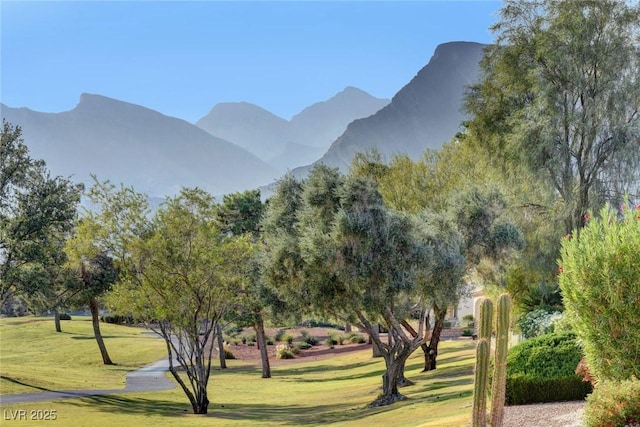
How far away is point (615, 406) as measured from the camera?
34.6ft

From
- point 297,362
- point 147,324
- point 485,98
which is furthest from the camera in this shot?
point 297,362

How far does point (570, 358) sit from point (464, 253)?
13011mm

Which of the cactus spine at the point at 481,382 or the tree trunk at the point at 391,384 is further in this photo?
the tree trunk at the point at 391,384

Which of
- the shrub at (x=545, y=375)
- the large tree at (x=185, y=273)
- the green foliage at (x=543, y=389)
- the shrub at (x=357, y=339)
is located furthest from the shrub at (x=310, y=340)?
the green foliage at (x=543, y=389)

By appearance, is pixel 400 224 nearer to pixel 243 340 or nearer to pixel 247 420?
pixel 247 420

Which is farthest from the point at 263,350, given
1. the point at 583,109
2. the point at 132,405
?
the point at 583,109

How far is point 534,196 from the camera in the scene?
3575 cm

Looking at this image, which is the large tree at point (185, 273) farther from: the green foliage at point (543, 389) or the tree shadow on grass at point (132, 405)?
the green foliage at point (543, 389)

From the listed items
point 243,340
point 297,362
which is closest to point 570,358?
point 297,362

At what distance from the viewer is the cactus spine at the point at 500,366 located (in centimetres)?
1284

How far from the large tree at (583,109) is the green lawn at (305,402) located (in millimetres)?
11259

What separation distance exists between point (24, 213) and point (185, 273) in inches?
430

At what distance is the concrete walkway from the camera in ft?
93.1

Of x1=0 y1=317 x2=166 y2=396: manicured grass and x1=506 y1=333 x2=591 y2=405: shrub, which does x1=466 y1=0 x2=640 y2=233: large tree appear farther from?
x1=0 y1=317 x2=166 y2=396: manicured grass
